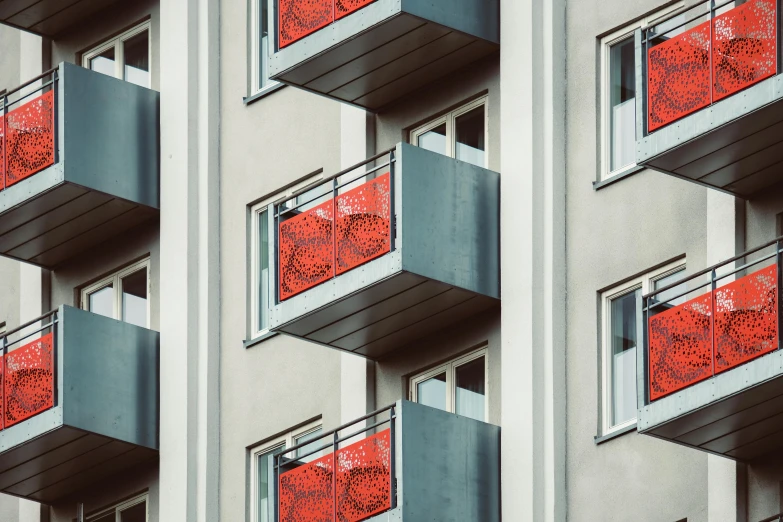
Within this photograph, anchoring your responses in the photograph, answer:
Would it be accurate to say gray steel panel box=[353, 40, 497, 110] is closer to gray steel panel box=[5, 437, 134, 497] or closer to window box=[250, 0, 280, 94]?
window box=[250, 0, 280, 94]

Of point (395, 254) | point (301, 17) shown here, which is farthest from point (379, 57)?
point (395, 254)

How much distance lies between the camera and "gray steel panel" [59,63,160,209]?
38000 mm

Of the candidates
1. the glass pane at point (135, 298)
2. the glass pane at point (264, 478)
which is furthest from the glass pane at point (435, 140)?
the glass pane at point (135, 298)

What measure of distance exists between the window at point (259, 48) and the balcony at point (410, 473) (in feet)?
21.2

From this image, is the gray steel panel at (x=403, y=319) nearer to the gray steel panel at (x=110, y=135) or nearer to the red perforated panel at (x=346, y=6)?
the red perforated panel at (x=346, y=6)

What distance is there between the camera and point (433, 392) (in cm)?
3425

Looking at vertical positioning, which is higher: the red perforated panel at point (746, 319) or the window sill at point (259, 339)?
the window sill at point (259, 339)

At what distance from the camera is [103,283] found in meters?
39.4

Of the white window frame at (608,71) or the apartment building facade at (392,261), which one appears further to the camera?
the white window frame at (608,71)

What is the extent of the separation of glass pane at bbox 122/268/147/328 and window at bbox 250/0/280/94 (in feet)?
10.4

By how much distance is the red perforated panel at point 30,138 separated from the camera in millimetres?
38094

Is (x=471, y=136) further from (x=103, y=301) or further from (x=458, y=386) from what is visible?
(x=103, y=301)

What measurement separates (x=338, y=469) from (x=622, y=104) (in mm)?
5426

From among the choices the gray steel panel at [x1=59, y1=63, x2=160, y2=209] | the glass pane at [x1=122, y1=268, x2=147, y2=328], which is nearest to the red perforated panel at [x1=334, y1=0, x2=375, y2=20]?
the gray steel panel at [x1=59, y1=63, x2=160, y2=209]
